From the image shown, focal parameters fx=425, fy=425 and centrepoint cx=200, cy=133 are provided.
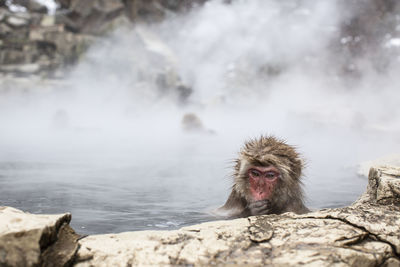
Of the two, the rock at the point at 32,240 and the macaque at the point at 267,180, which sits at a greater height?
the macaque at the point at 267,180

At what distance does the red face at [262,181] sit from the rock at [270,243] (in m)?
0.67

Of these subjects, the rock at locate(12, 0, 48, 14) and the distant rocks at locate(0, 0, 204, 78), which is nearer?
the distant rocks at locate(0, 0, 204, 78)

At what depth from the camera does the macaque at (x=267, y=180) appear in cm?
240

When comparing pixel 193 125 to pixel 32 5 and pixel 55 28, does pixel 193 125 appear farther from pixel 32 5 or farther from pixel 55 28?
pixel 32 5

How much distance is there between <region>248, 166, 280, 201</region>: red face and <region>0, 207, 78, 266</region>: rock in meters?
1.22

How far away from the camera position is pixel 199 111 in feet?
46.8

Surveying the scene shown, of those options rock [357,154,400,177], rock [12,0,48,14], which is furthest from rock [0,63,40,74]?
rock [357,154,400,177]

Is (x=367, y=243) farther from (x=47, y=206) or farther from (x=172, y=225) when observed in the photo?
(x=47, y=206)

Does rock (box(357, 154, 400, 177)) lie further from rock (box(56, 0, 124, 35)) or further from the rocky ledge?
rock (box(56, 0, 124, 35))

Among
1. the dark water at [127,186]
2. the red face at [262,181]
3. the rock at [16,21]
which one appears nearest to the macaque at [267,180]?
the red face at [262,181]

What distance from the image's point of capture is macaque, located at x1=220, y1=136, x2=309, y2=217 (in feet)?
7.88

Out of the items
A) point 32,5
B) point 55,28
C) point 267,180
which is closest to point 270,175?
point 267,180

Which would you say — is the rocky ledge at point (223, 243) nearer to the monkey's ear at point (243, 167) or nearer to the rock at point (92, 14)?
the monkey's ear at point (243, 167)

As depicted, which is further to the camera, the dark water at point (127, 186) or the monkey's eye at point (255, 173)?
the dark water at point (127, 186)
